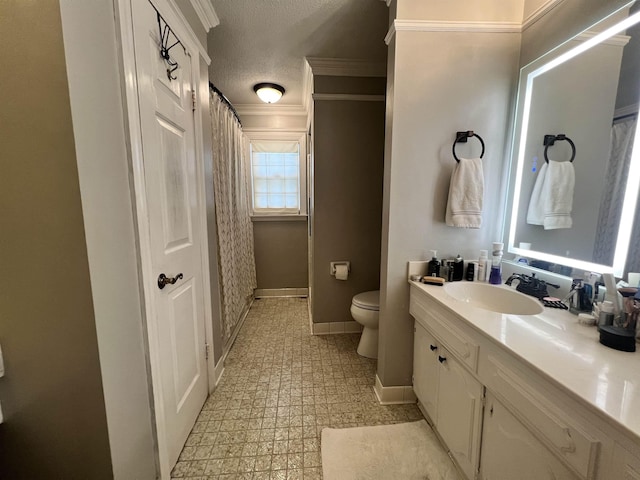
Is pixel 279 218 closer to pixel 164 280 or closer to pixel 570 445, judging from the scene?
pixel 164 280

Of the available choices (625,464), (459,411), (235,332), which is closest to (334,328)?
(235,332)

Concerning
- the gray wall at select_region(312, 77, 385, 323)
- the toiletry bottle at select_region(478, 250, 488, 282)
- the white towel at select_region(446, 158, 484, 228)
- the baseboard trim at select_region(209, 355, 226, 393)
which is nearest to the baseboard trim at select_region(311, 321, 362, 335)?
the gray wall at select_region(312, 77, 385, 323)

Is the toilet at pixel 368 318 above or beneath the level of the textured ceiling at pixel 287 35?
beneath

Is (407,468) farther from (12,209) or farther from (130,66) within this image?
(130,66)

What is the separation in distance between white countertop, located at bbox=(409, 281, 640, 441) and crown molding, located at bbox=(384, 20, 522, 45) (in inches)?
58.3

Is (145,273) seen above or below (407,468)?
above

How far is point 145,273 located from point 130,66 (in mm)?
777

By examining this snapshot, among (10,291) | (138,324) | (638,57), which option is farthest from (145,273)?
(638,57)

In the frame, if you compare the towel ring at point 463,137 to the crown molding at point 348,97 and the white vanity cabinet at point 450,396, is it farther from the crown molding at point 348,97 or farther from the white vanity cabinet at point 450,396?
the crown molding at point 348,97

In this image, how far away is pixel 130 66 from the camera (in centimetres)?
94

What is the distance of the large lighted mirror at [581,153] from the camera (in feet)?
3.20

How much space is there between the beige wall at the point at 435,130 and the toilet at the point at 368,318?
0.48 metres

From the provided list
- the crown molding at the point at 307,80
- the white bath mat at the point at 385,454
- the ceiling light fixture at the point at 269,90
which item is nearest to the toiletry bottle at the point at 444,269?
the white bath mat at the point at 385,454

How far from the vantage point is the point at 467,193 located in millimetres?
1444
